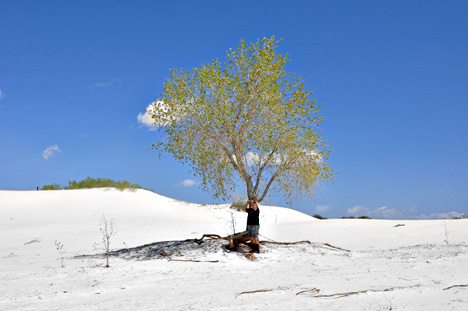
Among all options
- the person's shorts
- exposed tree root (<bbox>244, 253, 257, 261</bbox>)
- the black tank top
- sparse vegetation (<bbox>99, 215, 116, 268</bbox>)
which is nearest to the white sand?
exposed tree root (<bbox>244, 253, 257, 261</bbox>)

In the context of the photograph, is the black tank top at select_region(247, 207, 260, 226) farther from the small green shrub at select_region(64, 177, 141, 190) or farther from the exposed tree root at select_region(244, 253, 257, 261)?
the small green shrub at select_region(64, 177, 141, 190)

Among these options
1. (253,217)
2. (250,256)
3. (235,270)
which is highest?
(253,217)

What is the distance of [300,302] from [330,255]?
6.16 m

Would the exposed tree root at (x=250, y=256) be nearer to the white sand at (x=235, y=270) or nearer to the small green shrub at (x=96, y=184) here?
the white sand at (x=235, y=270)

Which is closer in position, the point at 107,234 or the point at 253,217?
the point at 253,217

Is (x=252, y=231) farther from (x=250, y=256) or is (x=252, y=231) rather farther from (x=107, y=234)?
(x=107, y=234)

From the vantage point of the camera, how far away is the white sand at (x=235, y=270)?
586 cm

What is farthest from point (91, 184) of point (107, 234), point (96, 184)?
point (107, 234)

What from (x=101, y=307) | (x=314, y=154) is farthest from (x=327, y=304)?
(x=314, y=154)

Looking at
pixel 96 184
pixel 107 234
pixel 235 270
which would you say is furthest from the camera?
pixel 96 184

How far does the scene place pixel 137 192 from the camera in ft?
83.3

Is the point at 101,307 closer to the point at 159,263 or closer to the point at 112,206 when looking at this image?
the point at 159,263

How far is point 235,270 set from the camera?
896 centimetres

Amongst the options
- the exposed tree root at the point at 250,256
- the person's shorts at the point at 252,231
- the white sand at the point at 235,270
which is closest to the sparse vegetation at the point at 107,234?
the white sand at the point at 235,270
